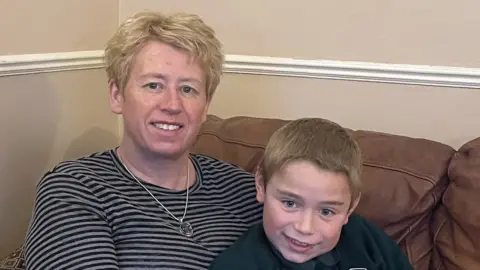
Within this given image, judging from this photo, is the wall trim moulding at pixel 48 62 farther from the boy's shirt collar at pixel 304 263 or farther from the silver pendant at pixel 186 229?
the boy's shirt collar at pixel 304 263

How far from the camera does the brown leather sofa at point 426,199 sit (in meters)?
1.62

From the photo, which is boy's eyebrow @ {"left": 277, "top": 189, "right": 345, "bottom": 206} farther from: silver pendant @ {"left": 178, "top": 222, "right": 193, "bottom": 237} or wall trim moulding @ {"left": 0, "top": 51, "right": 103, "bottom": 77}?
wall trim moulding @ {"left": 0, "top": 51, "right": 103, "bottom": 77}

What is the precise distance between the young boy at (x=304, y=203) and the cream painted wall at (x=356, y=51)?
27.7 inches

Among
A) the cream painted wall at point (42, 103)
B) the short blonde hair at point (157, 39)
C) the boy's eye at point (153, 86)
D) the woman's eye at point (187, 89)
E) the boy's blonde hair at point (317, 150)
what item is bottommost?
the cream painted wall at point (42, 103)

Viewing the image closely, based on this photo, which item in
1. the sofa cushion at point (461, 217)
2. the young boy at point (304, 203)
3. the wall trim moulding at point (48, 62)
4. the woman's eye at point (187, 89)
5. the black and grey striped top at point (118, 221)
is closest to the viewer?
the black and grey striped top at point (118, 221)

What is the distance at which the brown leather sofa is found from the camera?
1.62m

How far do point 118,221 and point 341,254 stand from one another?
0.50 meters

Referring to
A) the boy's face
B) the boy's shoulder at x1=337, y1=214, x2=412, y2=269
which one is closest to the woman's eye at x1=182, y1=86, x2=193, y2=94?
the boy's face

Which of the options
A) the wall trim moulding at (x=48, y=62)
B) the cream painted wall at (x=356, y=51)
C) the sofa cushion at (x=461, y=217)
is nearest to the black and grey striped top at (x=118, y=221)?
the sofa cushion at (x=461, y=217)

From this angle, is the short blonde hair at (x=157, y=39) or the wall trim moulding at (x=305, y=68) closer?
the short blonde hair at (x=157, y=39)

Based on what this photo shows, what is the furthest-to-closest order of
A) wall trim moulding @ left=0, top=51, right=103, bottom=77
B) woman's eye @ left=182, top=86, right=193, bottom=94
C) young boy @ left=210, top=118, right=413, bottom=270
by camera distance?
wall trim moulding @ left=0, top=51, right=103, bottom=77 < woman's eye @ left=182, top=86, right=193, bottom=94 < young boy @ left=210, top=118, right=413, bottom=270

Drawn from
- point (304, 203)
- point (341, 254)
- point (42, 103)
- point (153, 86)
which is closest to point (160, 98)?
point (153, 86)

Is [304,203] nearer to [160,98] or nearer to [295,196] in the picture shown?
[295,196]

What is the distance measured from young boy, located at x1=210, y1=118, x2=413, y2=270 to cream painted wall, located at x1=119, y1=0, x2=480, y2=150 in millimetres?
703
